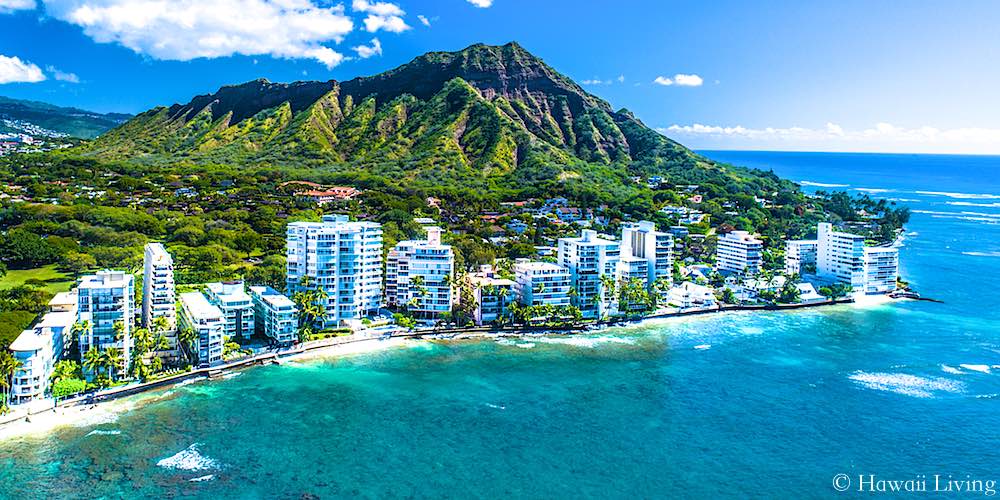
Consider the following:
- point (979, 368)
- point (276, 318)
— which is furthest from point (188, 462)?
point (979, 368)

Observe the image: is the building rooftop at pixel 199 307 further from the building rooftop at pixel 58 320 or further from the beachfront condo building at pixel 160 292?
the building rooftop at pixel 58 320

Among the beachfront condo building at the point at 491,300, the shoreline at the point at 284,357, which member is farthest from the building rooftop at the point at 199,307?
the beachfront condo building at the point at 491,300

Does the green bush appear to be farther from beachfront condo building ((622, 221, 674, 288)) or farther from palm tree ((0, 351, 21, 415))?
beachfront condo building ((622, 221, 674, 288))

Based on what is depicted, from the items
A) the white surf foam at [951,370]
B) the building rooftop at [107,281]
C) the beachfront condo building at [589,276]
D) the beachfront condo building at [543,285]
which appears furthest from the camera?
the beachfront condo building at [589,276]

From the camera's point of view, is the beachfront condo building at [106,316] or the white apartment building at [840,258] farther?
the white apartment building at [840,258]

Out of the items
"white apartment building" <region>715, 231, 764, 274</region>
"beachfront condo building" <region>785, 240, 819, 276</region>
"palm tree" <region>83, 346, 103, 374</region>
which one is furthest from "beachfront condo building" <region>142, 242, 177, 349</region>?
"beachfront condo building" <region>785, 240, 819, 276</region>

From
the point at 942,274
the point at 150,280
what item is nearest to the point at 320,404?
the point at 150,280
